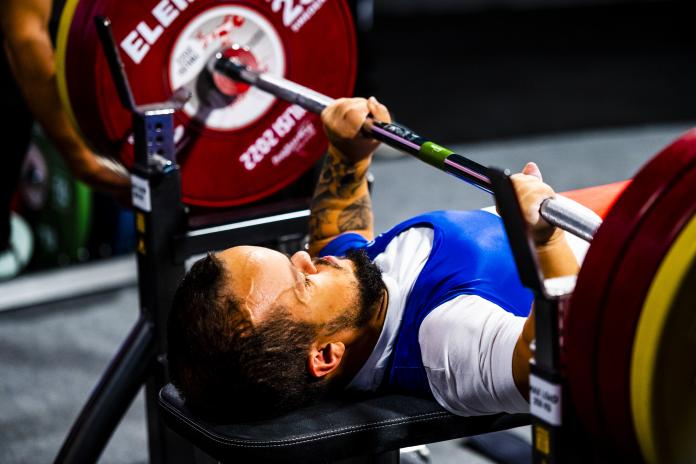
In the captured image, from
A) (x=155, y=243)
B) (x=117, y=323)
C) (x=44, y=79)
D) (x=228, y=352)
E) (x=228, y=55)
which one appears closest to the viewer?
(x=228, y=352)

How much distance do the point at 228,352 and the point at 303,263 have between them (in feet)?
0.57

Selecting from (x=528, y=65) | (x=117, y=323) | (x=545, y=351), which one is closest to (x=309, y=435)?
(x=545, y=351)

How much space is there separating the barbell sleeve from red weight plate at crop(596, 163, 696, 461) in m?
0.13

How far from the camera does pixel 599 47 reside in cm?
634

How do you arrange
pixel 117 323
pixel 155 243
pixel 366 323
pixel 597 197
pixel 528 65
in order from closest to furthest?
pixel 366 323 < pixel 597 197 < pixel 155 243 < pixel 117 323 < pixel 528 65

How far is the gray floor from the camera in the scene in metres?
2.37

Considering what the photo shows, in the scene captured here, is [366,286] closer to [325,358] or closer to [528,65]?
[325,358]

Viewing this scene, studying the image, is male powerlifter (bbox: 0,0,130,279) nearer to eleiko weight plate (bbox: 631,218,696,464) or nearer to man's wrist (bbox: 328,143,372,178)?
man's wrist (bbox: 328,143,372,178)

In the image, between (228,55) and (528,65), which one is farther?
(528,65)

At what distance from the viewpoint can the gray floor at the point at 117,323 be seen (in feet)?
7.79

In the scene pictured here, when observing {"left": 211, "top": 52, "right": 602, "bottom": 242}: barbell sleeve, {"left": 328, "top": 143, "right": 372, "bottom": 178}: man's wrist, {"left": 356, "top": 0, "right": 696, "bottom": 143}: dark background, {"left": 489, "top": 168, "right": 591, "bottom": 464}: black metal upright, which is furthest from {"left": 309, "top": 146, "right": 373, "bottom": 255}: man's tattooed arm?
{"left": 356, "top": 0, "right": 696, "bottom": 143}: dark background

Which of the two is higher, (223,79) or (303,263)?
(223,79)

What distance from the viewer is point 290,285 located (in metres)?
1.39

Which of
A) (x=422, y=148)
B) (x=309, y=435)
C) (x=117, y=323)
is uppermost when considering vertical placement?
(x=422, y=148)
